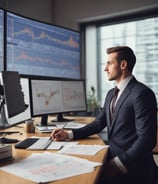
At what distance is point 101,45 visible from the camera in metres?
3.71

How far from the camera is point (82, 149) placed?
4.52ft

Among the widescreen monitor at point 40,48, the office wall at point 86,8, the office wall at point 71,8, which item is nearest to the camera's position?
the widescreen monitor at point 40,48

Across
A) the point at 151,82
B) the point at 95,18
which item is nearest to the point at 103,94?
the point at 151,82

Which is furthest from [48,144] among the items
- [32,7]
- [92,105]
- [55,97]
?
[32,7]

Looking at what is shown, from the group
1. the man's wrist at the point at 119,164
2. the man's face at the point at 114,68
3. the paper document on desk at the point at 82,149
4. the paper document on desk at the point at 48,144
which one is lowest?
the man's wrist at the point at 119,164

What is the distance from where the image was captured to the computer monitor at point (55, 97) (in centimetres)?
214

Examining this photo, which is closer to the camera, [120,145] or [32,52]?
[120,145]

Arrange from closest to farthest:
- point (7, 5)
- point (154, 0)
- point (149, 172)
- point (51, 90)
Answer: point (149, 172), point (51, 90), point (7, 5), point (154, 0)

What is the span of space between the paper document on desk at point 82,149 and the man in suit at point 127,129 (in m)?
0.11

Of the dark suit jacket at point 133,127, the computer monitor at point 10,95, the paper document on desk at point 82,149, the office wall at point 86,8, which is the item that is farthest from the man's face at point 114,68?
the office wall at point 86,8

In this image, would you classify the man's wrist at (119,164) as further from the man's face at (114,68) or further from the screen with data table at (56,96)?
the screen with data table at (56,96)

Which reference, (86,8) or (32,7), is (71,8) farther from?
(32,7)

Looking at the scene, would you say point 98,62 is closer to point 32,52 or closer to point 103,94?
point 103,94

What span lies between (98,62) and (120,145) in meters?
2.30
